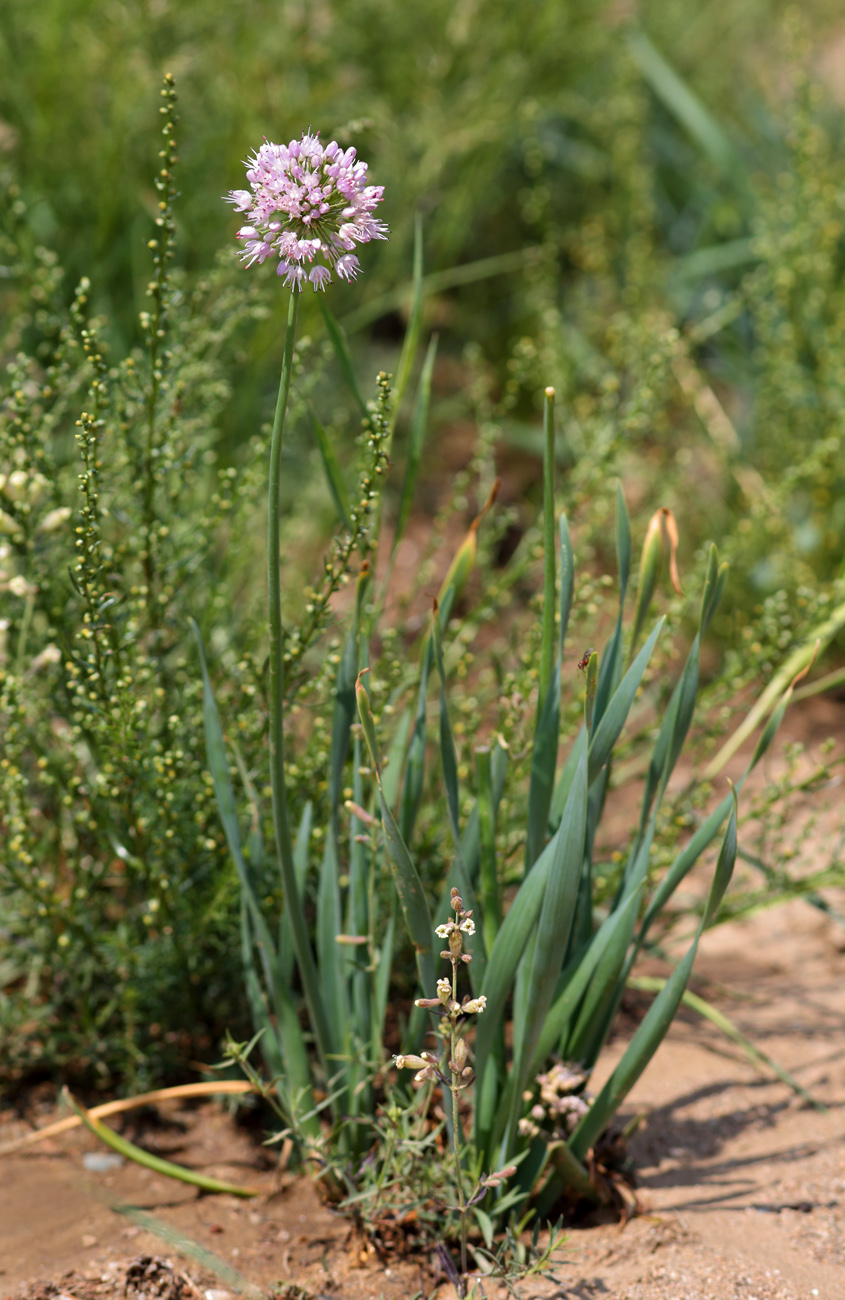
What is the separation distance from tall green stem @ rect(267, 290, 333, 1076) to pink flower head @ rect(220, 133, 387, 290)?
46mm

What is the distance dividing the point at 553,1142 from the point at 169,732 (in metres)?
0.74

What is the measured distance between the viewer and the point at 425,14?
3.58 metres

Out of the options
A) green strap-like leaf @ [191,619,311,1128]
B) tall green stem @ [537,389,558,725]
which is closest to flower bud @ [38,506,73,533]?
green strap-like leaf @ [191,619,311,1128]

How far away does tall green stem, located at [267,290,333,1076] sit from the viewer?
1.06m

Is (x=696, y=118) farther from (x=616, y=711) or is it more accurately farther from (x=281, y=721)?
(x=281, y=721)

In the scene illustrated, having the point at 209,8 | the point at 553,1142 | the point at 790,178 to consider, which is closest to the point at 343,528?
the point at 553,1142

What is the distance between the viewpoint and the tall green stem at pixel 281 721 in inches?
41.9

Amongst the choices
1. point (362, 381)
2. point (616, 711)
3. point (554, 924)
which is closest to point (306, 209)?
point (616, 711)

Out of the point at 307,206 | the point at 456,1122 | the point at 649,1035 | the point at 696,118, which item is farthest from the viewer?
the point at 696,118

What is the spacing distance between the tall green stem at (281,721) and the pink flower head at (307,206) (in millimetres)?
46

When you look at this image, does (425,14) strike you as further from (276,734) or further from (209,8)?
(276,734)

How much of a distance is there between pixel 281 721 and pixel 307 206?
520mm

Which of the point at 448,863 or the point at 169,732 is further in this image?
the point at 448,863

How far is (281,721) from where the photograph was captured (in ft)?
3.90
